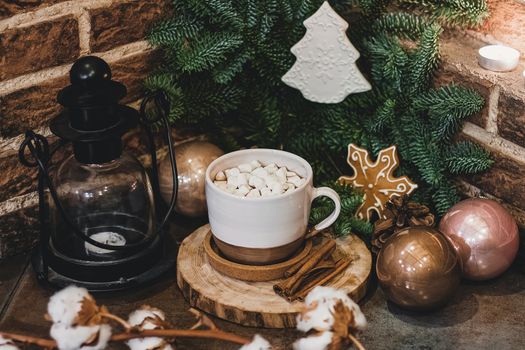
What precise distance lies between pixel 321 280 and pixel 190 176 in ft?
0.90

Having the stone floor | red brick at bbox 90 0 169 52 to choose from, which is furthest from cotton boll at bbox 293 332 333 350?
red brick at bbox 90 0 169 52

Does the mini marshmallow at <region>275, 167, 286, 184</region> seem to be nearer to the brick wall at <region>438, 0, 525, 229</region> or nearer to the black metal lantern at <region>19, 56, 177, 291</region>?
the black metal lantern at <region>19, 56, 177, 291</region>

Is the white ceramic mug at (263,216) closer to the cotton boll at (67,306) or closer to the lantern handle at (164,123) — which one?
the lantern handle at (164,123)

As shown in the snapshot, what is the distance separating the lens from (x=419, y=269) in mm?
981

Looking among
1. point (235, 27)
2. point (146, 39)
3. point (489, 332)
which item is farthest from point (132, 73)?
point (489, 332)

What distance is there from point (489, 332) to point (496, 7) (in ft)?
1.58

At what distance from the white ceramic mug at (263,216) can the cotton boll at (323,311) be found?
0.64 ft

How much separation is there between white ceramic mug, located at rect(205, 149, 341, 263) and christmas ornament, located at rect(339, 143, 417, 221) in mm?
108

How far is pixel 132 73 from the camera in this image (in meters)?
1.20

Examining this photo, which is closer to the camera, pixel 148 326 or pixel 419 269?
pixel 148 326

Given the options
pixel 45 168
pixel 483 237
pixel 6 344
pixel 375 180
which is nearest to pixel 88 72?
pixel 45 168

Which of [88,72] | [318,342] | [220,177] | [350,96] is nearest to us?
[318,342]

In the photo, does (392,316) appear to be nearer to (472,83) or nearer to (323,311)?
(323,311)

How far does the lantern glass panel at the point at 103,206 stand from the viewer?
110 cm
